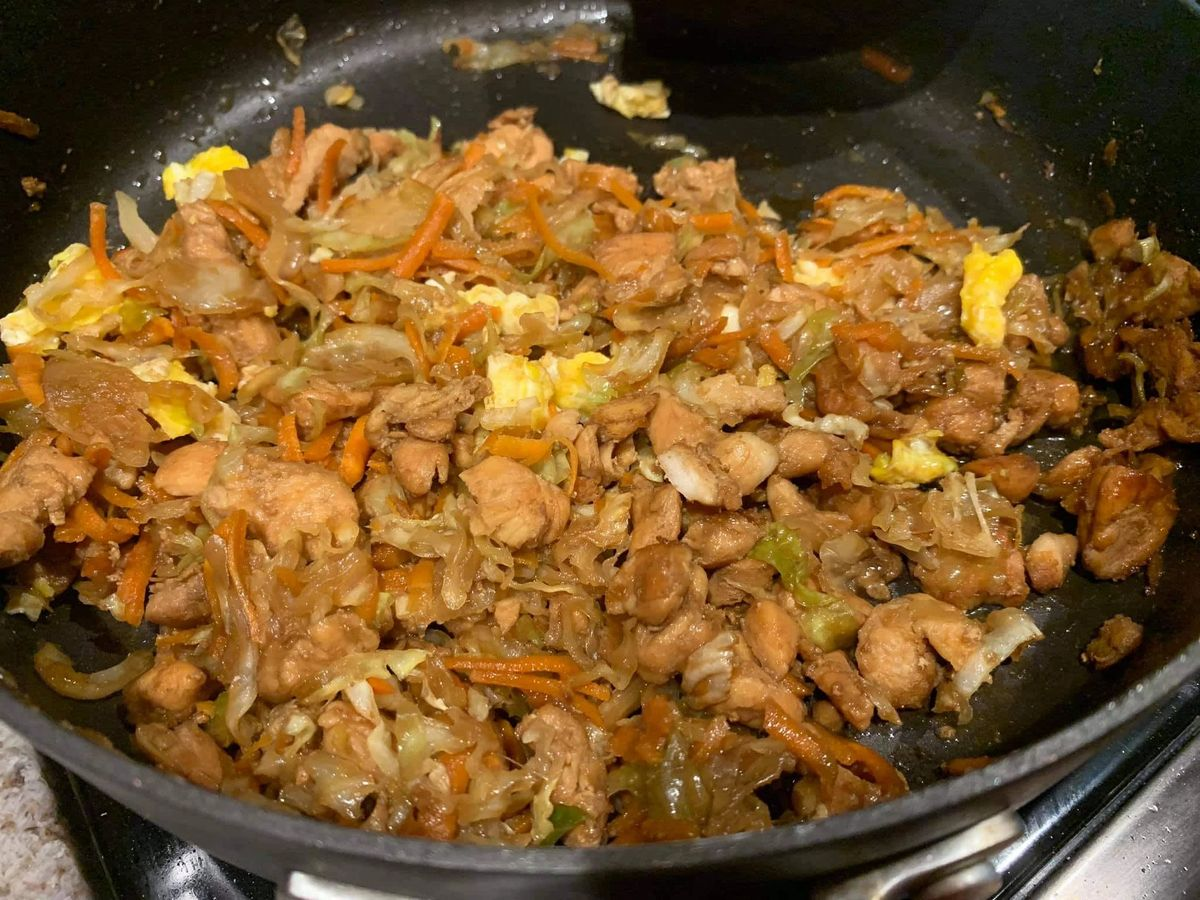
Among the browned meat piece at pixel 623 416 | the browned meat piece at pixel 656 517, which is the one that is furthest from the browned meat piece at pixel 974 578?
the browned meat piece at pixel 623 416

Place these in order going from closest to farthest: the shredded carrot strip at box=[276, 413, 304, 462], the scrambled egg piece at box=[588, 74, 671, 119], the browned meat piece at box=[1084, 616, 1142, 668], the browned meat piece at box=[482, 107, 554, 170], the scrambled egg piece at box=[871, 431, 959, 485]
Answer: the browned meat piece at box=[1084, 616, 1142, 668]
the shredded carrot strip at box=[276, 413, 304, 462]
the scrambled egg piece at box=[871, 431, 959, 485]
the browned meat piece at box=[482, 107, 554, 170]
the scrambled egg piece at box=[588, 74, 671, 119]

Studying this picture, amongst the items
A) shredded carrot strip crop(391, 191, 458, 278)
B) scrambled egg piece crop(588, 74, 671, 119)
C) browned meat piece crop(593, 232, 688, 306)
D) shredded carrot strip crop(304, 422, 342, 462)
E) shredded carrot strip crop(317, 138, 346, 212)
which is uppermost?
shredded carrot strip crop(317, 138, 346, 212)

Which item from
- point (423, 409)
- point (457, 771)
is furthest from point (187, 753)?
point (423, 409)

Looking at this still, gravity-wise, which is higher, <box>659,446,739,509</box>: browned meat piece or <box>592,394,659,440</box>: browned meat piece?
<box>592,394,659,440</box>: browned meat piece

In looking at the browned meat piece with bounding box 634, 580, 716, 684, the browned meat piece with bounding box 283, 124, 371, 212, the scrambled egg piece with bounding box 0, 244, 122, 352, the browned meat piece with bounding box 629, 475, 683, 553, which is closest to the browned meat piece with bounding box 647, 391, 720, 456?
the browned meat piece with bounding box 629, 475, 683, 553

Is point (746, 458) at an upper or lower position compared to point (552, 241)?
lower

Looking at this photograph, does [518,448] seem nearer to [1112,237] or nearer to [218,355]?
[218,355]

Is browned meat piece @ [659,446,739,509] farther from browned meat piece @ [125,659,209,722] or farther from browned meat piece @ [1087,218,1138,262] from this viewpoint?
browned meat piece @ [1087,218,1138,262]
